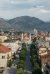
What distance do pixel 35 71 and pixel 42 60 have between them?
11.4 meters

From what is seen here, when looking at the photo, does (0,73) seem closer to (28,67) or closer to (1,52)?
(28,67)

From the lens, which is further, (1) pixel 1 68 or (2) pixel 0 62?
(2) pixel 0 62

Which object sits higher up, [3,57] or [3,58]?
[3,57]

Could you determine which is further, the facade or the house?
the facade

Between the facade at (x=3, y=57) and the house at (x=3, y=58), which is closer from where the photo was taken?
the house at (x=3, y=58)

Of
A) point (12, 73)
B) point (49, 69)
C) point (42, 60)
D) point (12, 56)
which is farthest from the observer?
point (12, 56)

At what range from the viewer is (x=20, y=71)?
1977 inches

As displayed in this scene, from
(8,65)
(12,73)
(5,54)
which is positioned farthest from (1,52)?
(12,73)

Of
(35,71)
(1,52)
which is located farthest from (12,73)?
(1,52)

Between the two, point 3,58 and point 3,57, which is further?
point 3,57

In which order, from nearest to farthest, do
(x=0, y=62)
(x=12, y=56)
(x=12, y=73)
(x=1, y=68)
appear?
(x=12, y=73), (x=1, y=68), (x=0, y=62), (x=12, y=56)

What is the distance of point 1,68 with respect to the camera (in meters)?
64.7

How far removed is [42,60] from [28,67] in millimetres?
3828

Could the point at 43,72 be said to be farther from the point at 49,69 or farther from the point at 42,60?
the point at 42,60
